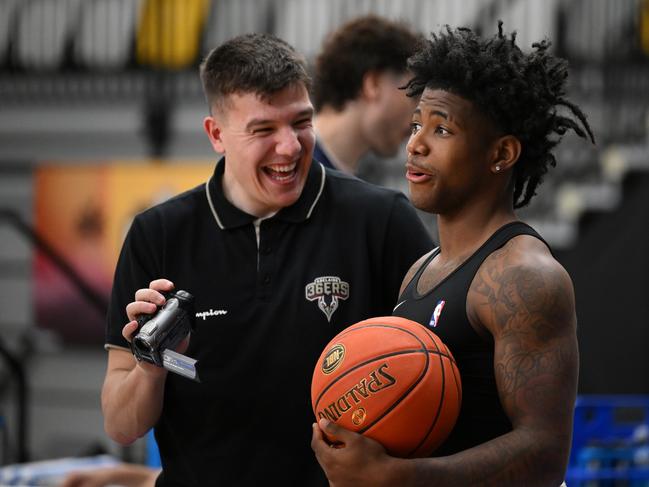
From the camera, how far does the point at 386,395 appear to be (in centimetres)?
257

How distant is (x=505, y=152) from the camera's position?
2.73m

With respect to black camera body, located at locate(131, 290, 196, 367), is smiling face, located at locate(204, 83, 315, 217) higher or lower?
higher

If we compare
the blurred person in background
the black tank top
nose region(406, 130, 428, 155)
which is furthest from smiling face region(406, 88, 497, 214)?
the blurred person in background

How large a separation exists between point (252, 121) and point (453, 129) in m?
0.81

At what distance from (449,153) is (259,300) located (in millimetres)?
860

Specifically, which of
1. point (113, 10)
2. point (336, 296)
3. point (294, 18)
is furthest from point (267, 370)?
→ point (113, 10)

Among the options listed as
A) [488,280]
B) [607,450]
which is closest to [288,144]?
[488,280]

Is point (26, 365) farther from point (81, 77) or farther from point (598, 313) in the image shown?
point (598, 313)

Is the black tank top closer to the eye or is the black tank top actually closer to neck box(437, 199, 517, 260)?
neck box(437, 199, 517, 260)

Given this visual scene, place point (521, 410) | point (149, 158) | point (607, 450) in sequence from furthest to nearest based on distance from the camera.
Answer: point (149, 158) < point (607, 450) < point (521, 410)

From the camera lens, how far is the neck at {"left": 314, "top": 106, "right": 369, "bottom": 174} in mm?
4582

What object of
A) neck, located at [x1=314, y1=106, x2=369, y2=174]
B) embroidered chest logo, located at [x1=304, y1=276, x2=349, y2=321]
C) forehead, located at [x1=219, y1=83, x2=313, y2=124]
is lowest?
embroidered chest logo, located at [x1=304, y1=276, x2=349, y2=321]

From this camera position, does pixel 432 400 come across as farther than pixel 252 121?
No

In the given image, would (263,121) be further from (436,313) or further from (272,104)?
(436,313)
